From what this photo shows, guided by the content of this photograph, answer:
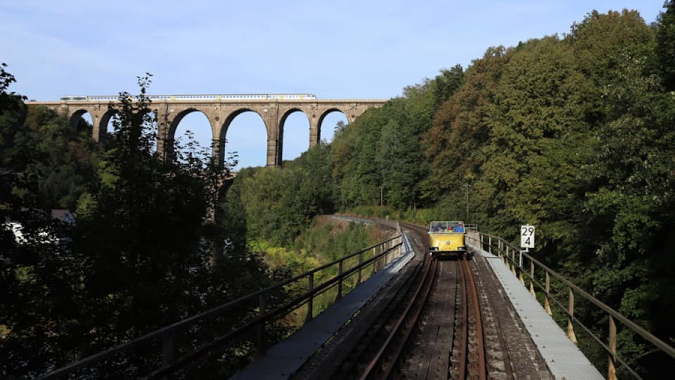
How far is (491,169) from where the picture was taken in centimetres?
3625

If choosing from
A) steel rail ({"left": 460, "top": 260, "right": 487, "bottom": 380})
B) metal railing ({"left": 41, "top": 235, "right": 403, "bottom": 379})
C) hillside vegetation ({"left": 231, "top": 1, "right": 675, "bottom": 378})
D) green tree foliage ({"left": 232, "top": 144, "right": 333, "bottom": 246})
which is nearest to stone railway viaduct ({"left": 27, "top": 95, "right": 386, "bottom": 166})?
green tree foliage ({"left": 232, "top": 144, "right": 333, "bottom": 246})

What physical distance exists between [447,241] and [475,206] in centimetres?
2254

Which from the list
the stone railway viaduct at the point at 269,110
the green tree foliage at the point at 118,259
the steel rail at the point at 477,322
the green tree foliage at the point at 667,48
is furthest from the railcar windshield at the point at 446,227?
the stone railway viaduct at the point at 269,110

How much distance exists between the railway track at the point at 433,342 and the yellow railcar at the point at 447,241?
9518 mm

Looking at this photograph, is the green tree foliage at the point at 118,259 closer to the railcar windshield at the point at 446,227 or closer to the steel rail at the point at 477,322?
the steel rail at the point at 477,322

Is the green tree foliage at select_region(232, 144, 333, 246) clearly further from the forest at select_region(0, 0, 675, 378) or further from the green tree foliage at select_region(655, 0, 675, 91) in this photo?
the green tree foliage at select_region(655, 0, 675, 91)

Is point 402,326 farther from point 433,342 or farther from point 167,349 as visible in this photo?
point 167,349

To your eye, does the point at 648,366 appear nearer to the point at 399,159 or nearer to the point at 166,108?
the point at 399,159

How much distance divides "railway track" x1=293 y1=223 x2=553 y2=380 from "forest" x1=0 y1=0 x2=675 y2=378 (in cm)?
469

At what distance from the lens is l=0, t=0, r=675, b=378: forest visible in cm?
1139

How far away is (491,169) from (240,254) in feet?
81.3

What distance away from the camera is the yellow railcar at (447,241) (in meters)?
25.6

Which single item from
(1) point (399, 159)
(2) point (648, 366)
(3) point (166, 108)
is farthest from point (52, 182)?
(2) point (648, 366)

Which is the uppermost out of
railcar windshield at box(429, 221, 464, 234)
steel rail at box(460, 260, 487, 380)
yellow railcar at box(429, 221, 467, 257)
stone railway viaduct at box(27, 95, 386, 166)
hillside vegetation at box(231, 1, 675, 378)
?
stone railway viaduct at box(27, 95, 386, 166)
